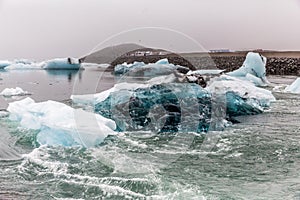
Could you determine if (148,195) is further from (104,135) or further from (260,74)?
(260,74)

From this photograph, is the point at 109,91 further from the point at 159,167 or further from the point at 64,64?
the point at 64,64

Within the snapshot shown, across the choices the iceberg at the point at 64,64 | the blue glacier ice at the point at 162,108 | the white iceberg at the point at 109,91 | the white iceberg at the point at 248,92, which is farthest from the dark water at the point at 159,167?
the iceberg at the point at 64,64

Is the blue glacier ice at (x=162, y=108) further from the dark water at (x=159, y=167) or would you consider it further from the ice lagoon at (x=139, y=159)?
the dark water at (x=159, y=167)

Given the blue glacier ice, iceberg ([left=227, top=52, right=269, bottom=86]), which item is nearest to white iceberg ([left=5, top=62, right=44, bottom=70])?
iceberg ([left=227, top=52, right=269, bottom=86])

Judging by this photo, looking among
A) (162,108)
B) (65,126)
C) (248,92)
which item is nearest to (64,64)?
(248,92)

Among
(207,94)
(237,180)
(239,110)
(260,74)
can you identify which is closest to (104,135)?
(237,180)

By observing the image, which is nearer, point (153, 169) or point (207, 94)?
point (153, 169)

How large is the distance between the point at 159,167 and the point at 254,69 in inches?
626

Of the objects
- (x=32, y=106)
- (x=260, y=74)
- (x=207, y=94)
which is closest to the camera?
(x=32, y=106)

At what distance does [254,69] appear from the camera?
832 inches

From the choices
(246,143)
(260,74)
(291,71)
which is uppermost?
(246,143)

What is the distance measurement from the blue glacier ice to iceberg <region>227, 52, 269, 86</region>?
9.74 metres

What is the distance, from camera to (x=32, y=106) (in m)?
9.74

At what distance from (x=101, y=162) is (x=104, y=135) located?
127 cm
